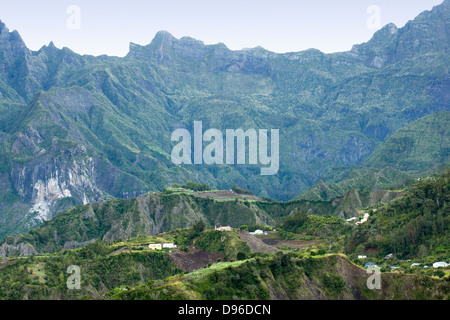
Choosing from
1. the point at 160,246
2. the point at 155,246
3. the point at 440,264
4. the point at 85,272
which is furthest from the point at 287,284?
the point at 155,246


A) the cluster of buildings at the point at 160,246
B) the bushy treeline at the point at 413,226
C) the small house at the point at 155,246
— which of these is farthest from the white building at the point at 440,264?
the small house at the point at 155,246

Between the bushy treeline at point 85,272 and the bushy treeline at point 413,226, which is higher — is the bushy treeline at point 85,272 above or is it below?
below

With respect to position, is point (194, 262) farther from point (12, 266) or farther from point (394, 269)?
point (394, 269)

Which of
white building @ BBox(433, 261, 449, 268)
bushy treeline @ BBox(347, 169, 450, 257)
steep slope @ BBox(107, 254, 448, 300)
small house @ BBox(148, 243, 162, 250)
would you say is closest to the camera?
steep slope @ BBox(107, 254, 448, 300)

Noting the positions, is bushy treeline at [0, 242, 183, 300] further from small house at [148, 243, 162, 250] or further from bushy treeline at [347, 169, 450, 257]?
bushy treeline at [347, 169, 450, 257]

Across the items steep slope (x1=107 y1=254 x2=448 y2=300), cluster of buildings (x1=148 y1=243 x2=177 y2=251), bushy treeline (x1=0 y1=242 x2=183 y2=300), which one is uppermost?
steep slope (x1=107 y1=254 x2=448 y2=300)

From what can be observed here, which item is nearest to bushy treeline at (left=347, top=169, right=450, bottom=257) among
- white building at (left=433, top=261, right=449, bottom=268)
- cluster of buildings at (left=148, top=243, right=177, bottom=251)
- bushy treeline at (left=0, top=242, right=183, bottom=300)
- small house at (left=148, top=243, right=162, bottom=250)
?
white building at (left=433, top=261, right=449, bottom=268)

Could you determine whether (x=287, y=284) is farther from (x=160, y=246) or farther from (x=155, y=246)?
(x=155, y=246)

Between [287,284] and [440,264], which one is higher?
[440,264]

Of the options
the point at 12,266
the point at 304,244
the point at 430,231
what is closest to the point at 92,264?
the point at 12,266

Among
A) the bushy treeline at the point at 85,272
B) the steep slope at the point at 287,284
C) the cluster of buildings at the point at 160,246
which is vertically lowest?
the bushy treeline at the point at 85,272

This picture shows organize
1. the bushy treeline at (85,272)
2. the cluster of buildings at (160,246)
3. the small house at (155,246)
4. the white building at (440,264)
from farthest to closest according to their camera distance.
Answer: the cluster of buildings at (160,246)
the small house at (155,246)
the bushy treeline at (85,272)
the white building at (440,264)

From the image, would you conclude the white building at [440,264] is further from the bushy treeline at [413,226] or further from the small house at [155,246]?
the small house at [155,246]

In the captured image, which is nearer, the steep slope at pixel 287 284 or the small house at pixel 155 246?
the steep slope at pixel 287 284
